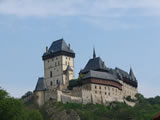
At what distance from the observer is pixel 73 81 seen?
124375 mm

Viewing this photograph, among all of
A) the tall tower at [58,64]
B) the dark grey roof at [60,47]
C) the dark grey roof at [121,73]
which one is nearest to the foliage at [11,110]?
the tall tower at [58,64]

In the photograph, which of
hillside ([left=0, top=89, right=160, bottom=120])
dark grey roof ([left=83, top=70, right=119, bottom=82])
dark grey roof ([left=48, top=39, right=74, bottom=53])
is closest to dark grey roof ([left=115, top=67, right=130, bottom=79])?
dark grey roof ([left=83, top=70, right=119, bottom=82])

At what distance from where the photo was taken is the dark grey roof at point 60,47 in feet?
429

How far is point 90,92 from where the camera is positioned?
121562 millimetres

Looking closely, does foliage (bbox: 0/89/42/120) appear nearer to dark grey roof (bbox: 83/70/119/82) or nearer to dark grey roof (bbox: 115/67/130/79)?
dark grey roof (bbox: 83/70/119/82)

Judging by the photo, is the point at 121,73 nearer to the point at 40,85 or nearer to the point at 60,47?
the point at 60,47

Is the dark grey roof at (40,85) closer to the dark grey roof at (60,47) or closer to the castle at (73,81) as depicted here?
the castle at (73,81)

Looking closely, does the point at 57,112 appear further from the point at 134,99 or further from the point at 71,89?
the point at 134,99

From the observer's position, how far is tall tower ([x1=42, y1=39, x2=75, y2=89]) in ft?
418

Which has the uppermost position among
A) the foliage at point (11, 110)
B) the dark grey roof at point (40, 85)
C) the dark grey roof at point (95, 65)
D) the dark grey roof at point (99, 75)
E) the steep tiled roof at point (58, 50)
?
the steep tiled roof at point (58, 50)

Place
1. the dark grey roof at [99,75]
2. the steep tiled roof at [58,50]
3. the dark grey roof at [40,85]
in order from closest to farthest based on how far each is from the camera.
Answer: the dark grey roof at [40,85]
the dark grey roof at [99,75]
the steep tiled roof at [58,50]

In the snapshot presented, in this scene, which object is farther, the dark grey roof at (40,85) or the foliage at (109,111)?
the dark grey roof at (40,85)

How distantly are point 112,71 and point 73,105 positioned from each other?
80.3ft

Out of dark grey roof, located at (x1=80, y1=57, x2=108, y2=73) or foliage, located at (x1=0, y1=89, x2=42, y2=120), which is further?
dark grey roof, located at (x1=80, y1=57, x2=108, y2=73)
